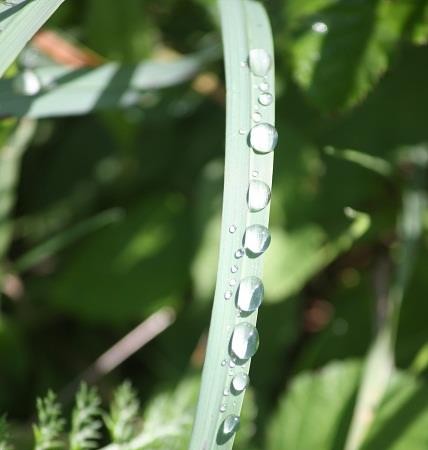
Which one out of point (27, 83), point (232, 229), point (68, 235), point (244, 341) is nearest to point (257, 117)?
point (232, 229)

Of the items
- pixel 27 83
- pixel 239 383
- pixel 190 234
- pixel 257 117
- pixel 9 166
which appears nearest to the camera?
pixel 239 383

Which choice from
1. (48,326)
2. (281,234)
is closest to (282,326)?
(281,234)

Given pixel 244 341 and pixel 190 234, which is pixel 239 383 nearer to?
pixel 244 341

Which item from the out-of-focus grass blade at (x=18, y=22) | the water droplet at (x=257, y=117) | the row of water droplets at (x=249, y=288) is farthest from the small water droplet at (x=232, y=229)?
the out-of-focus grass blade at (x=18, y=22)

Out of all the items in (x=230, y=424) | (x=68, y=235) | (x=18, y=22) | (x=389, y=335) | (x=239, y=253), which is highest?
(x=18, y=22)

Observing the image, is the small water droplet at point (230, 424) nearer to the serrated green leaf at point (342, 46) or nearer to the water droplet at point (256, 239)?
the water droplet at point (256, 239)

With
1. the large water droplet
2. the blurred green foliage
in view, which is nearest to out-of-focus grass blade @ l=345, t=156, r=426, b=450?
the blurred green foliage
